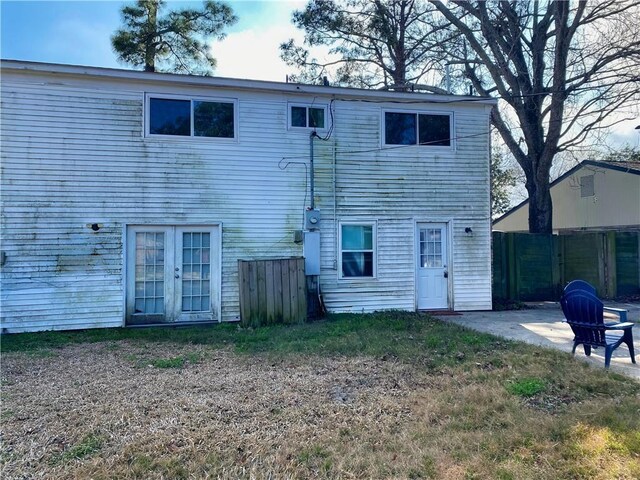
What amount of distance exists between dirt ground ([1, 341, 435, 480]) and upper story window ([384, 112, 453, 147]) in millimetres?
5907

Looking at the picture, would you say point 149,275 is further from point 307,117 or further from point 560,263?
point 560,263

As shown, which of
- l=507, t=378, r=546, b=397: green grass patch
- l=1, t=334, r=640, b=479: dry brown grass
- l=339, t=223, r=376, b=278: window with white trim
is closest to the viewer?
l=1, t=334, r=640, b=479: dry brown grass

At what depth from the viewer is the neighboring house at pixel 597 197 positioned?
17.0 m

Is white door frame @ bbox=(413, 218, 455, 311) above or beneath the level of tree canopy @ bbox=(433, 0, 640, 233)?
beneath

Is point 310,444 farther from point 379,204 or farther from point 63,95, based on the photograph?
point 63,95

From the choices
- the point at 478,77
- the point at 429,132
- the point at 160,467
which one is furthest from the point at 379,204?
the point at 478,77

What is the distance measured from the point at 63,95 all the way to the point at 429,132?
25.8 feet

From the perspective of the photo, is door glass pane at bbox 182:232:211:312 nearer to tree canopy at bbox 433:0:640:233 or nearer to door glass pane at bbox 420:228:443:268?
door glass pane at bbox 420:228:443:268

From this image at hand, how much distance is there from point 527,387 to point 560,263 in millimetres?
8931

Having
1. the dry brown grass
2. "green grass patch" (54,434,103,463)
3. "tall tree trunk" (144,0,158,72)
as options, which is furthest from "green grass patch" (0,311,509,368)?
"tall tree trunk" (144,0,158,72)

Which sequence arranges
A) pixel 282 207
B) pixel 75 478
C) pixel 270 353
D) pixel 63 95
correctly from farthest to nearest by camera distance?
1. pixel 282 207
2. pixel 63 95
3. pixel 270 353
4. pixel 75 478

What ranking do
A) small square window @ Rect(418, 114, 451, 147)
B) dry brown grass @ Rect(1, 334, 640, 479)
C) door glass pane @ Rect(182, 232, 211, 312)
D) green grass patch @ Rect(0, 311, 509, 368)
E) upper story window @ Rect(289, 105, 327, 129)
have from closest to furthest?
Answer: 1. dry brown grass @ Rect(1, 334, 640, 479)
2. green grass patch @ Rect(0, 311, 509, 368)
3. door glass pane @ Rect(182, 232, 211, 312)
4. upper story window @ Rect(289, 105, 327, 129)
5. small square window @ Rect(418, 114, 451, 147)

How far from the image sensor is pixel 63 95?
8.04 metres

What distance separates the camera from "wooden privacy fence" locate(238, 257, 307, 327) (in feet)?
26.7
